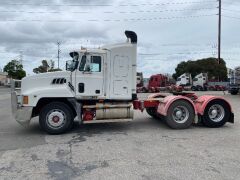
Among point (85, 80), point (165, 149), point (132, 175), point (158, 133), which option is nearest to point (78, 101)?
point (85, 80)

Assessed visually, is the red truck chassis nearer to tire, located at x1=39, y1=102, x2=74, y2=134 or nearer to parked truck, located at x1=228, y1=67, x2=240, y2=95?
tire, located at x1=39, y1=102, x2=74, y2=134

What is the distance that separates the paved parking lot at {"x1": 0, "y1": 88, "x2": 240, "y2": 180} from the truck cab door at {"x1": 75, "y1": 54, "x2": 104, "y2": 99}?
4.26 ft

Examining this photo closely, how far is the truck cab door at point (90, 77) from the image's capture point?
10.1 metres

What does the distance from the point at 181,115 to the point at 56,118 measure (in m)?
4.27

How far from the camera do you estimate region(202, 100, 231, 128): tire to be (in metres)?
10.9

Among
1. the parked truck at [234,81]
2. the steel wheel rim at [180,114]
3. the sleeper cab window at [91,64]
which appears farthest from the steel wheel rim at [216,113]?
the parked truck at [234,81]

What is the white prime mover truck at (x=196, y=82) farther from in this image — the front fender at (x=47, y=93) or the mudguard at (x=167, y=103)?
the front fender at (x=47, y=93)

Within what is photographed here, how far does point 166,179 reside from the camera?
5.45 m

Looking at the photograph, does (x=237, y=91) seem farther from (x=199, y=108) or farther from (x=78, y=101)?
(x=78, y=101)

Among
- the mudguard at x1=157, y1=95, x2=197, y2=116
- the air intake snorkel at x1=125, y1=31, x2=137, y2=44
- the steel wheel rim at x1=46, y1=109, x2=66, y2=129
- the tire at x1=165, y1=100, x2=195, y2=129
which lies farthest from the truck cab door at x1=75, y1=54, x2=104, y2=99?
the tire at x1=165, y1=100, x2=195, y2=129

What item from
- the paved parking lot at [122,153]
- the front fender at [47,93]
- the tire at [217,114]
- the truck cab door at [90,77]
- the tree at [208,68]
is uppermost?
the tree at [208,68]

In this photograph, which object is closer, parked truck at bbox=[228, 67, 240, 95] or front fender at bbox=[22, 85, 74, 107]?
front fender at bbox=[22, 85, 74, 107]

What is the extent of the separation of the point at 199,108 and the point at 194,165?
16.4 feet

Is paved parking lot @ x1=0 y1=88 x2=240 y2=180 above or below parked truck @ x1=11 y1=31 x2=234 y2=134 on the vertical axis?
below
